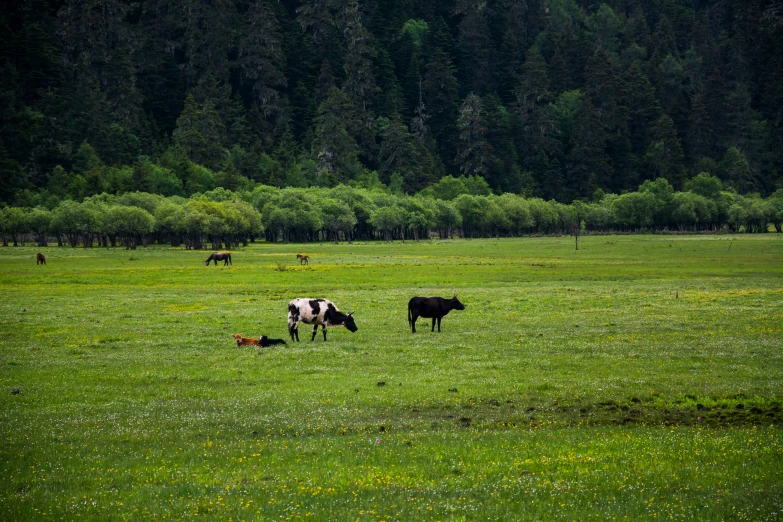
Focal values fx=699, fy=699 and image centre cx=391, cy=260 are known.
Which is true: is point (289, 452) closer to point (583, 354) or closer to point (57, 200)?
point (583, 354)

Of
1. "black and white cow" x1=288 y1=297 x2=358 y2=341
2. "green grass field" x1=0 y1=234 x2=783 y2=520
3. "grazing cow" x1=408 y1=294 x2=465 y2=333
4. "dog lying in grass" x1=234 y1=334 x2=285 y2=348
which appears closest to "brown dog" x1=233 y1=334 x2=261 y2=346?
"dog lying in grass" x1=234 y1=334 x2=285 y2=348

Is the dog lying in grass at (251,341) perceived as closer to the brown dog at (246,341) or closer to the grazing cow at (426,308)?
the brown dog at (246,341)

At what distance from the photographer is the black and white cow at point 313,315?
33.0 meters

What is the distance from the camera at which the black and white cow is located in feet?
108

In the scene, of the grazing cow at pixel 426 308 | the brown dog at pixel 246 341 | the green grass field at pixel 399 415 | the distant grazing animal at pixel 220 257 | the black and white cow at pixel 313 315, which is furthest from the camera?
the distant grazing animal at pixel 220 257

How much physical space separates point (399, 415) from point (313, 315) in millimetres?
14320

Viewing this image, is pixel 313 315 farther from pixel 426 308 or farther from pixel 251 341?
pixel 426 308

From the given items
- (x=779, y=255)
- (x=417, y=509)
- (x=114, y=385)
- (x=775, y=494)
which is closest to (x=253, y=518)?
(x=417, y=509)

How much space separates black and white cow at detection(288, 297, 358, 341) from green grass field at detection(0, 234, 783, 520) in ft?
3.33

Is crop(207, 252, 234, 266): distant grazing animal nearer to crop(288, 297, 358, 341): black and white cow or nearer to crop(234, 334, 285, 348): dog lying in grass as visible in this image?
crop(288, 297, 358, 341): black and white cow

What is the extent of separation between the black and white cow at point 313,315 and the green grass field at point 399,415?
1014 millimetres

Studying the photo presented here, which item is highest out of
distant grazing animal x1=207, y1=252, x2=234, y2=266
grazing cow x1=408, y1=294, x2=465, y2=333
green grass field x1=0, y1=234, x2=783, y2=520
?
distant grazing animal x1=207, y1=252, x2=234, y2=266

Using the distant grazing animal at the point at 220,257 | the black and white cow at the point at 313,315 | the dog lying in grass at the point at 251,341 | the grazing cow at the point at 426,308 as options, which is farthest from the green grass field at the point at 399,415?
the distant grazing animal at the point at 220,257

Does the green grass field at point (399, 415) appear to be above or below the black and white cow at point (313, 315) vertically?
below
